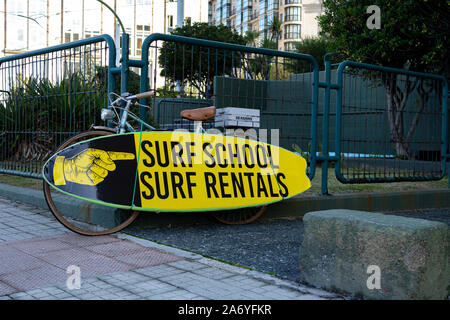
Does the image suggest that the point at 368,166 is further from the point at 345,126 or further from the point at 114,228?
the point at 114,228

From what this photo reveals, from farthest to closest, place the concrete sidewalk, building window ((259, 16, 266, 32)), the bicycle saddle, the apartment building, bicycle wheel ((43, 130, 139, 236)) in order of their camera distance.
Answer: building window ((259, 16, 266, 32))
the apartment building
the bicycle saddle
bicycle wheel ((43, 130, 139, 236))
the concrete sidewalk

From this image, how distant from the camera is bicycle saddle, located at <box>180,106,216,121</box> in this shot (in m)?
4.86

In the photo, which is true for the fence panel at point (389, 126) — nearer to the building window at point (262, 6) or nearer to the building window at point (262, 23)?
the building window at point (262, 23)

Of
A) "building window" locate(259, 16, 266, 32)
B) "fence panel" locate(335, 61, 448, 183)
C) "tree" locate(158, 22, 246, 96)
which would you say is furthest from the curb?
"building window" locate(259, 16, 266, 32)

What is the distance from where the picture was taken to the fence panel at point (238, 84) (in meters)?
5.27

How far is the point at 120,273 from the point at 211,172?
5.59 feet

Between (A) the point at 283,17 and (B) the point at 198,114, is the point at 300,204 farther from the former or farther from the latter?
(A) the point at 283,17

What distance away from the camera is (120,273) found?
3420 mm

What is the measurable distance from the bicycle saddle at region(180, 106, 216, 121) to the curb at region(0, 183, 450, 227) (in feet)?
3.16

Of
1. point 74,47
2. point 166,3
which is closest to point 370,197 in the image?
point 74,47

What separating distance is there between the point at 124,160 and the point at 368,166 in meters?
3.41

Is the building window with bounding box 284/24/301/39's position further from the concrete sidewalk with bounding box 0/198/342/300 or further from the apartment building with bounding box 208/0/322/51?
the concrete sidewalk with bounding box 0/198/342/300
